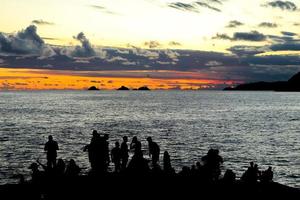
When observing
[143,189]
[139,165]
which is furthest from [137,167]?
[143,189]

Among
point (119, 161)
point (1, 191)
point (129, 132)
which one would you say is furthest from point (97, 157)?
point (129, 132)

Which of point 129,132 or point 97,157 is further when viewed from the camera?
point 129,132

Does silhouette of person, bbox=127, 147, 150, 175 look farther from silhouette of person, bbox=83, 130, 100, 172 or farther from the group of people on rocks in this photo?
silhouette of person, bbox=83, 130, 100, 172

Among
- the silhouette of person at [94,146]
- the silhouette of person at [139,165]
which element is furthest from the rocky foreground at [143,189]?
the silhouette of person at [94,146]

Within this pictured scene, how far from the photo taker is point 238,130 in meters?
A: 87.5

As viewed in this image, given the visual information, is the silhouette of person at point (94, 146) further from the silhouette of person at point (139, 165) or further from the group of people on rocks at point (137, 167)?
the silhouette of person at point (139, 165)

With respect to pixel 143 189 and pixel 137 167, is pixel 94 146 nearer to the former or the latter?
pixel 137 167

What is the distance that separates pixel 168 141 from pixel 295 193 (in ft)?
143

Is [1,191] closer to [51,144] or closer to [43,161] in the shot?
[51,144]

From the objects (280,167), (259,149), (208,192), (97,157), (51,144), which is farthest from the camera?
(259,149)

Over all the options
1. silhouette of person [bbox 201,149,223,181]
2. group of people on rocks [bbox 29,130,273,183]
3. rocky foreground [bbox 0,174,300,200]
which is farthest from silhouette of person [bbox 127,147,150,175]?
silhouette of person [bbox 201,149,223,181]

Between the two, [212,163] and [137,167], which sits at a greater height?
[212,163]

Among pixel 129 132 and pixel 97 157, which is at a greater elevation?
pixel 97 157

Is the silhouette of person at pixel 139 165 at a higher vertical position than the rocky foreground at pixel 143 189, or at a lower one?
higher
